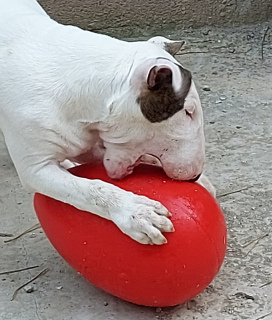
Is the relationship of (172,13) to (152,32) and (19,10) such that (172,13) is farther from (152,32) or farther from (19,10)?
(19,10)

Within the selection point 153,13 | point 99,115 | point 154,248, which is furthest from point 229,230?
point 153,13

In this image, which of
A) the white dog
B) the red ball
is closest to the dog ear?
the white dog

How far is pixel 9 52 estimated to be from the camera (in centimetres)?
279

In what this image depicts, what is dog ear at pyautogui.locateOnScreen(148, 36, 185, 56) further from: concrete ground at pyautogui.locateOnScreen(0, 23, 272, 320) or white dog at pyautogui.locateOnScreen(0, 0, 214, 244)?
concrete ground at pyautogui.locateOnScreen(0, 23, 272, 320)

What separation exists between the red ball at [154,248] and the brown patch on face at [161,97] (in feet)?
0.85

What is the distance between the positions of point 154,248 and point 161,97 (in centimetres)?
48

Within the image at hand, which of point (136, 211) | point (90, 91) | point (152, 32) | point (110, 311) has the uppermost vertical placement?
point (90, 91)

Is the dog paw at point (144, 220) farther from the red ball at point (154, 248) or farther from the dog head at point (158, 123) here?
the dog head at point (158, 123)

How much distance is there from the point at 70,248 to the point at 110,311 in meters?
0.28

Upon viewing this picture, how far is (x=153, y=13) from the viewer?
5.40 meters

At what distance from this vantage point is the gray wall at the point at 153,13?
5285 millimetres

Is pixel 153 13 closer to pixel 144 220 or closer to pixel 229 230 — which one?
pixel 229 230

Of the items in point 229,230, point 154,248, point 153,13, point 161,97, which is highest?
point 161,97

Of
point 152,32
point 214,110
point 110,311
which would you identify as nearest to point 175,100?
point 110,311
